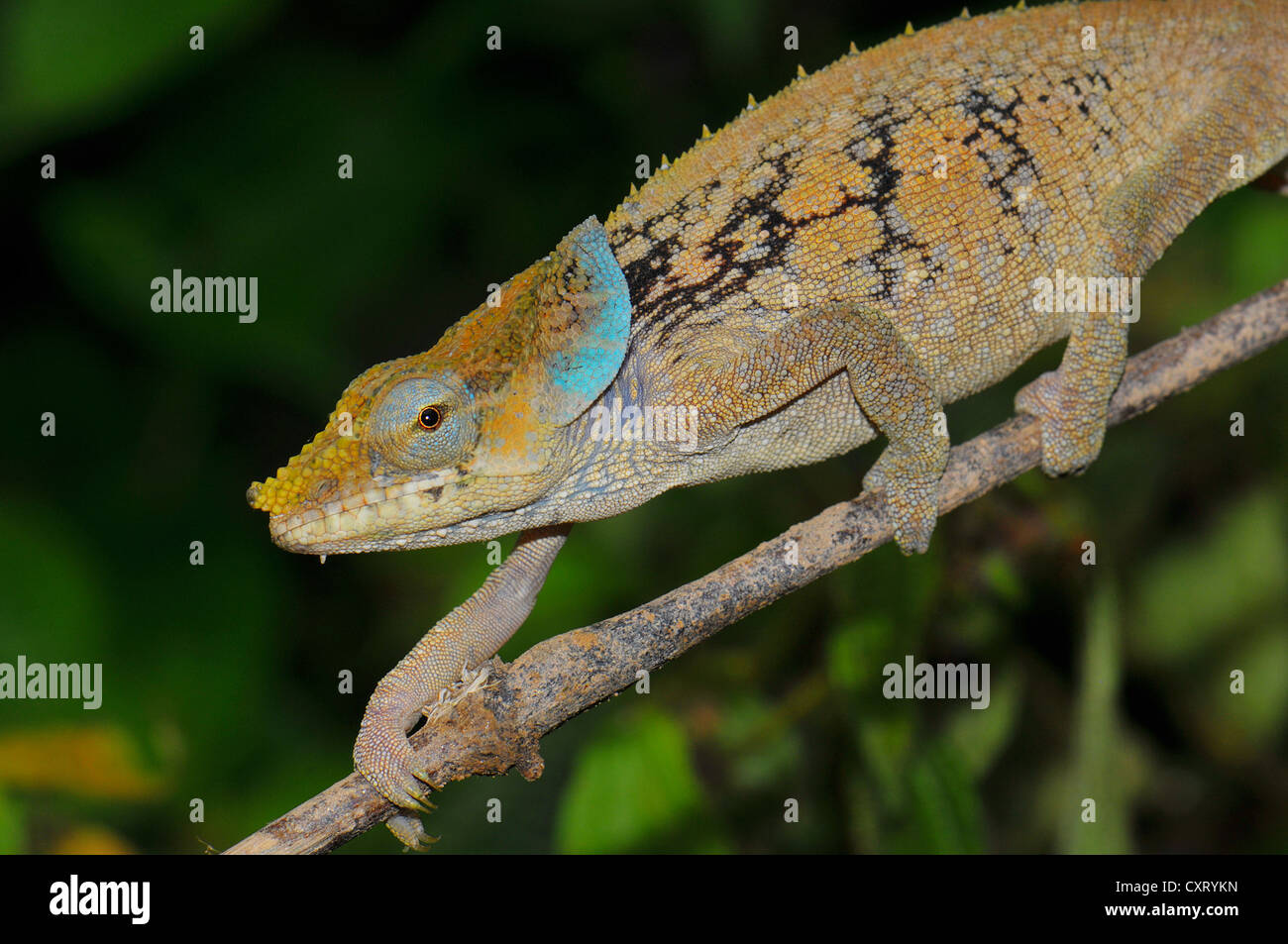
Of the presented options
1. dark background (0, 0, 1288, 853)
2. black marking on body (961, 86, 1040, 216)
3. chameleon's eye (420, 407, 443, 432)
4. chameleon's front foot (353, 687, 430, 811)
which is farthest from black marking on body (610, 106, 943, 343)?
chameleon's front foot (353, 687, 430, 811)

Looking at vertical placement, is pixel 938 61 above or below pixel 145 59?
below

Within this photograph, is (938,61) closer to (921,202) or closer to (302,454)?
(921,202)

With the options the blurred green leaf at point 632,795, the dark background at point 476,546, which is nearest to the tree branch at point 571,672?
the dark background at point 476,546

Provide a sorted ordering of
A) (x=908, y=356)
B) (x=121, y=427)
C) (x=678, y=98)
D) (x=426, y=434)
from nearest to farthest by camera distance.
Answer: (x=426, y=434)
(x=908, y=356)
(x=121, y=427)
(x=678, y=98)

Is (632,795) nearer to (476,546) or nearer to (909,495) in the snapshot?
(909,495)

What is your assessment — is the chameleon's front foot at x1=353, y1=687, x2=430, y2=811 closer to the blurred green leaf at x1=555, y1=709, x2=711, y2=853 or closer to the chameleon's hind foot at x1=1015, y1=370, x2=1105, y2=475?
the blurred green leaf at x1=555, y1=709, x2=711, y2=853

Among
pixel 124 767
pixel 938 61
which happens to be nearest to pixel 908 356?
pixel 938 61

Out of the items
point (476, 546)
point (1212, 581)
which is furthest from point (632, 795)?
point (1212, 581)
